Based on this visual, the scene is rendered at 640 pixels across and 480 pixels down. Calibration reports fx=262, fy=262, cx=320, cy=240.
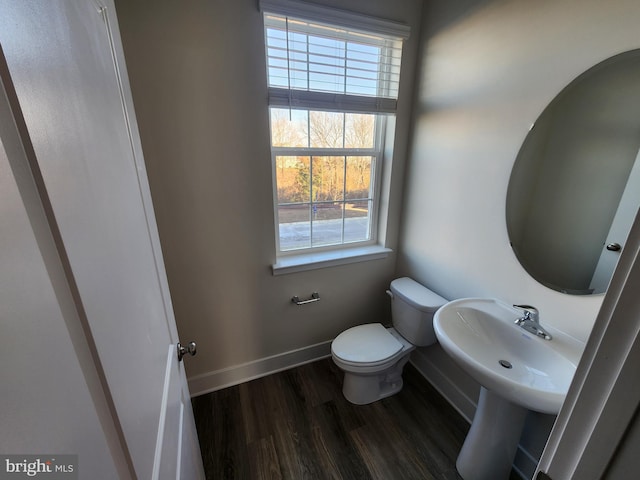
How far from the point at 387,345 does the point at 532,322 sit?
776mm

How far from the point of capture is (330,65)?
150 cm

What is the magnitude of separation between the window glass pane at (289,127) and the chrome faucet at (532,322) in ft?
4.68

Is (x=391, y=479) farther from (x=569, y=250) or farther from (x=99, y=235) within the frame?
(x=99, y=235)

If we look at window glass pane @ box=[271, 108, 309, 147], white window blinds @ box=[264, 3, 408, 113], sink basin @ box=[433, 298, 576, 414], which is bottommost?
sink basin @ box=[433, 298, 576, 414]

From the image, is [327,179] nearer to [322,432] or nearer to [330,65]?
[330,65]

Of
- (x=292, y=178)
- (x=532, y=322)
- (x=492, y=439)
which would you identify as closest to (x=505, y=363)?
(x=532, y=322)

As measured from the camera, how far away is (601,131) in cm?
96

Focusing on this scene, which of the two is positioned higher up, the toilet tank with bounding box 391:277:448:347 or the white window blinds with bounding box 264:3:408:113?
the white window blinds with bounding box 264:3:408:113

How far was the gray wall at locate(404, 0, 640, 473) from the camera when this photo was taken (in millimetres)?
978

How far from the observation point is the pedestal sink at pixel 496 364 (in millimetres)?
950

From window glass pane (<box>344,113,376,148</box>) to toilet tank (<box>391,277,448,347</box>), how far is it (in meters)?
0.99

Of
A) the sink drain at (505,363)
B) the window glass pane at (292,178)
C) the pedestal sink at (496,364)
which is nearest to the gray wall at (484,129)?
the pedestal sink at (496,364)

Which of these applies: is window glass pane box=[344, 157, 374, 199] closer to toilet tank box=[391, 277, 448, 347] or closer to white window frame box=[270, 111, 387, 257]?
white window frame box=[270, 111, 387, 257]

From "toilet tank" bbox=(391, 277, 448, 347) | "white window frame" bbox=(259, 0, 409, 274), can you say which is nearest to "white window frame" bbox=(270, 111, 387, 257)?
"white window frame" bbox=(259, 0, 409, 274)
